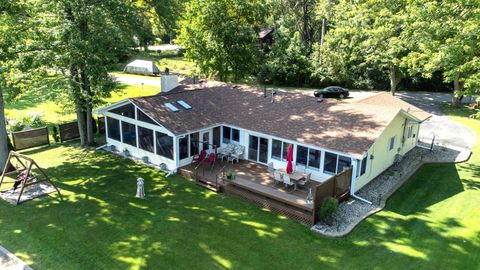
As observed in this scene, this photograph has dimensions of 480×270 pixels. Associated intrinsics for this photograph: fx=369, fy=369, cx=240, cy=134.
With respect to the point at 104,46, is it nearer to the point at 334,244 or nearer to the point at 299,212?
the point at 299,212

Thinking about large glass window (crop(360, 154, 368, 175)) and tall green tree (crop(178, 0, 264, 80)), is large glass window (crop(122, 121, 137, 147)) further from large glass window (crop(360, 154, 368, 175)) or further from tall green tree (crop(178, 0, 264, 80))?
tall green tree (crop(178, 0, 264, 80))

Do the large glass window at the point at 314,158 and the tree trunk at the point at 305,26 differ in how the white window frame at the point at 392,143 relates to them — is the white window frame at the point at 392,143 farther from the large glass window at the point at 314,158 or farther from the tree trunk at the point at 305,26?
the tree trunk at the point at 305,26

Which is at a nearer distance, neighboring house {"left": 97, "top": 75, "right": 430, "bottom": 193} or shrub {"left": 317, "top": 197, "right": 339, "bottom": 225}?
shrub {"left": 317, "top": 197, "right": 339, "bottom": 225}

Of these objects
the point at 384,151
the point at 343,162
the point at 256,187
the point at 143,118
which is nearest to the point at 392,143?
the point at 384,151

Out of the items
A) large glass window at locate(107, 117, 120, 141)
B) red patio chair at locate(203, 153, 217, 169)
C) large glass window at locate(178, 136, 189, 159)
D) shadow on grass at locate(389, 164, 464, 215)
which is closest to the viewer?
shadow on grass at locate(389, 164, 464, 215)

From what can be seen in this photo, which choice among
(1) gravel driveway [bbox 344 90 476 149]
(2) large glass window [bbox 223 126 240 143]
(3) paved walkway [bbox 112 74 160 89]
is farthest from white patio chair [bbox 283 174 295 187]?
(3) paved walkway [bbox 112 74 160 89]

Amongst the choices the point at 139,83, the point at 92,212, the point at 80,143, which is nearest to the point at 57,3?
the point at 80,143

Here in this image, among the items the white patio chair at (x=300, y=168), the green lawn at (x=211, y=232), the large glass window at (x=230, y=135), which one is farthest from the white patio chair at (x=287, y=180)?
the large glass window at (x=230, y=135)
